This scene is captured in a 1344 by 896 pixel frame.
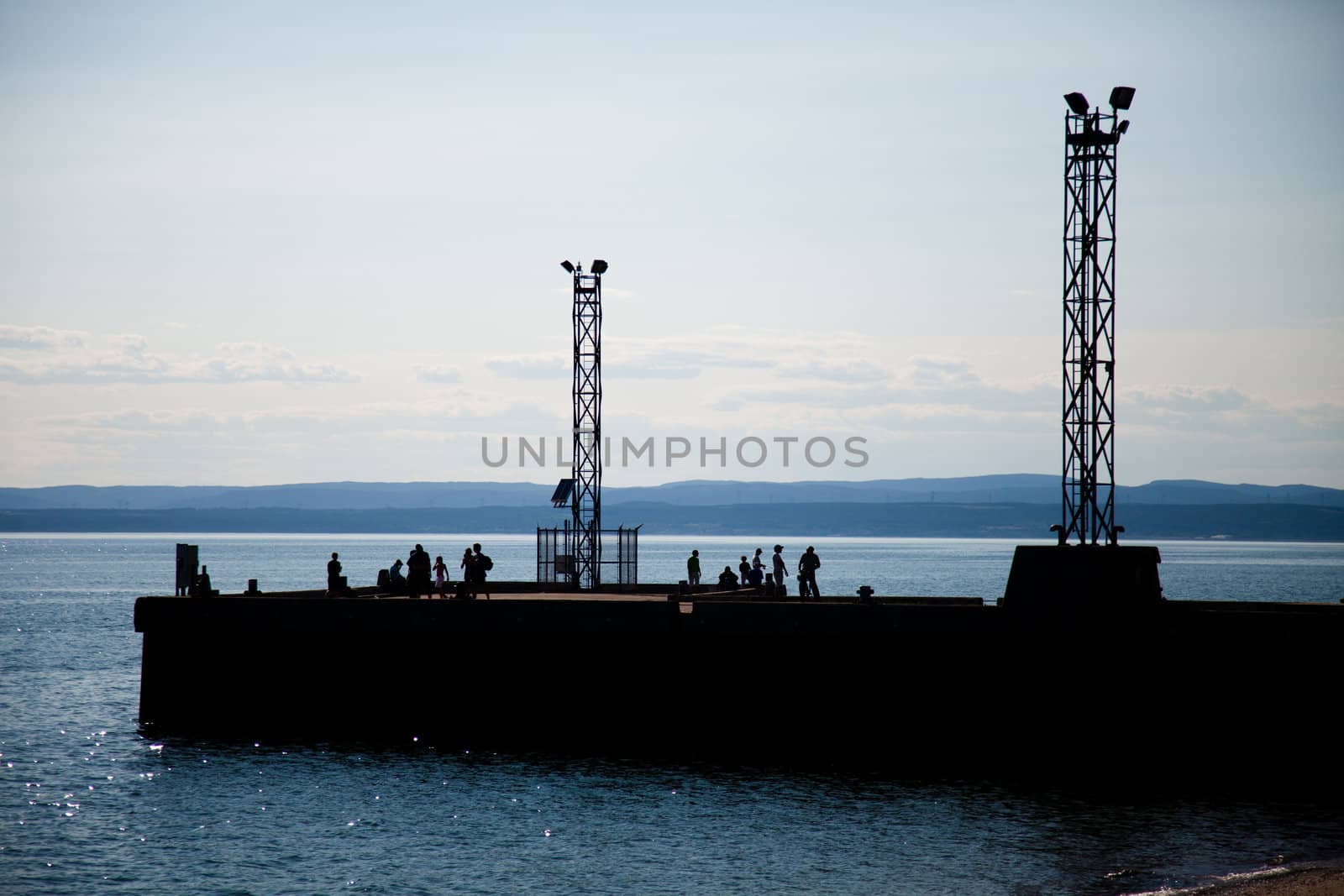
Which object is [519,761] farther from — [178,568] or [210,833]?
[178,568]

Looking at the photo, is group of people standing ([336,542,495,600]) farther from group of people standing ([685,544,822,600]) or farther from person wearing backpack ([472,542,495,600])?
group of people standing ([685,544,822,600])

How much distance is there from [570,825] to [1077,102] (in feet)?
76.0

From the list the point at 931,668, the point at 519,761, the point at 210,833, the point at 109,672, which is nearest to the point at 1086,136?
the point at 931,668

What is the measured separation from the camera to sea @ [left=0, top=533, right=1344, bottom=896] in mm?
24016

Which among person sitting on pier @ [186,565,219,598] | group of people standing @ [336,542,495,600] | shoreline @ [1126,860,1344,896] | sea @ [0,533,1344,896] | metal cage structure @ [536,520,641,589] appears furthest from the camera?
metal cage structure @ [536,520,641,589]

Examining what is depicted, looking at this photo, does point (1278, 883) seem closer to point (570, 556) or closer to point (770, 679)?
point (770, 679)

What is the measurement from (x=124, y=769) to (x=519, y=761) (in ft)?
34.3

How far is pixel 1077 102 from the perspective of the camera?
115 feet

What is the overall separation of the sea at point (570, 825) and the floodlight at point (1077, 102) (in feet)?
54.9

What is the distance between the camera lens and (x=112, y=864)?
2527 centimetres

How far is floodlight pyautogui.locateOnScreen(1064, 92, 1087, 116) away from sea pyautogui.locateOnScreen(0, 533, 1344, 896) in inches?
659

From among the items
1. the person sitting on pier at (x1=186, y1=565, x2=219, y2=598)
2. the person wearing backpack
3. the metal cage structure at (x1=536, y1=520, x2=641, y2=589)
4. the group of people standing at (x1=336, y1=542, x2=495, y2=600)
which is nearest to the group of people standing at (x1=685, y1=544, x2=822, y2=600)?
the metal cage structure at (x1=536, y1=520, x2=641, y2=589)

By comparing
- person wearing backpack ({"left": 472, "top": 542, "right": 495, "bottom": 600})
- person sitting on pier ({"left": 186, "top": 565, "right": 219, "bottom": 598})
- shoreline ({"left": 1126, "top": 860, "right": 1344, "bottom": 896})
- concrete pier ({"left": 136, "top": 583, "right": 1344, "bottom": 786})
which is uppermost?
person wearing backpack ({"left": 472, "top": 542, "right": 495, "bottom": 600})

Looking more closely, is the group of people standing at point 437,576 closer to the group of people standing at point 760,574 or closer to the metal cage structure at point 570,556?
the metal cage structure at point 570,556
